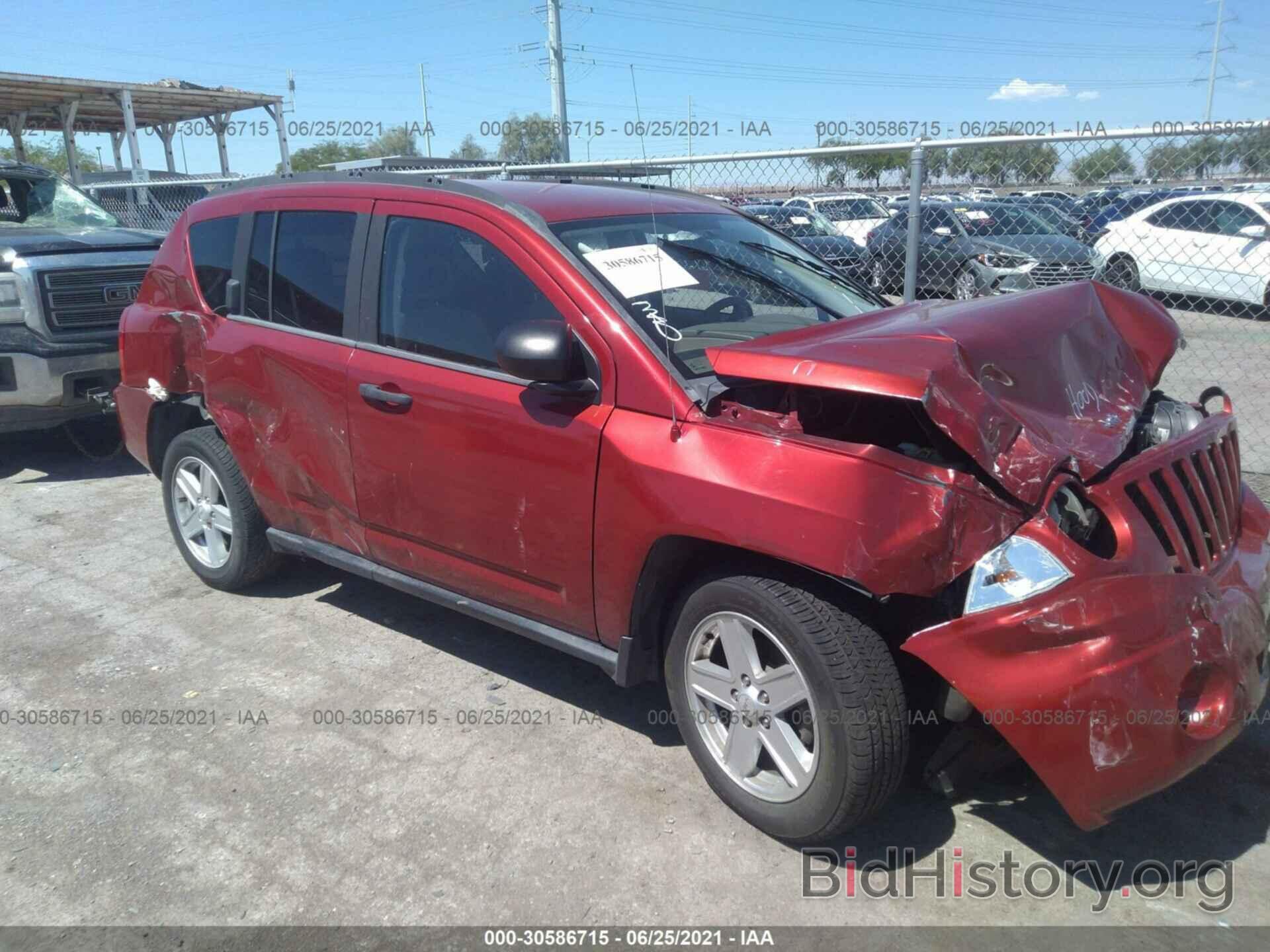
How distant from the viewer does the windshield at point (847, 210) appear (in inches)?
376

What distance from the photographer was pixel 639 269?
331cm

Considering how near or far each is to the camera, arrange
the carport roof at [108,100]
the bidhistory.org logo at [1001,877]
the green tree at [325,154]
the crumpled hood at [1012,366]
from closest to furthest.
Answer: the crumpled hood at [1012,366] → the bidhistory.org logo at [1001,877] → the carport roof at [108,100] → the green tree at [325,154]

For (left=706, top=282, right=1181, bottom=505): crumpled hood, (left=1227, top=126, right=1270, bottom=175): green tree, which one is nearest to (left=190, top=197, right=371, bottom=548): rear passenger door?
(left=706, top=282, right=1181, bottom=505): crumpled hood

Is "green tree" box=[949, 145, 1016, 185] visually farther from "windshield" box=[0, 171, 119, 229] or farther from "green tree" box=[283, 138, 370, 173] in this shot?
"green tree" box=[283, 138, 370, 173]

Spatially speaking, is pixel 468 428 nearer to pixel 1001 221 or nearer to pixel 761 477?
pixel 761 477

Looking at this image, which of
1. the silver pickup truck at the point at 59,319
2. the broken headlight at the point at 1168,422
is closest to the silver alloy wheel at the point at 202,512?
the silver pickup truck at the point at 59,319

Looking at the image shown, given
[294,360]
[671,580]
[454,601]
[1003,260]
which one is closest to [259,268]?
[294,360]

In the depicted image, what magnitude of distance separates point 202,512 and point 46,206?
479 centimetres

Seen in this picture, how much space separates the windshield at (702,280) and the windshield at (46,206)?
241 inches

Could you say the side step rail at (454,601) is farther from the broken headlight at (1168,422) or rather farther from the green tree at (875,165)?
the green tree at (875,165)

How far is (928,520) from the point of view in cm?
240

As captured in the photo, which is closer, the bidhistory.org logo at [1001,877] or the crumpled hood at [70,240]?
the bidhistory.org logo at [1001,877]

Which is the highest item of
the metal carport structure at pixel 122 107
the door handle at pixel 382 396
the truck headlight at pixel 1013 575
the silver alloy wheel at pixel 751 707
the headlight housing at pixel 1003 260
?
the metal carport structure at pixel 122 107

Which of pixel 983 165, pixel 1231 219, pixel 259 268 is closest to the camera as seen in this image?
pixel 259 268
